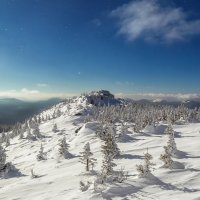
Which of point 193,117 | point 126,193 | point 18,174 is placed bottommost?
point 18,174

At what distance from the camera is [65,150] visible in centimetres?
9012

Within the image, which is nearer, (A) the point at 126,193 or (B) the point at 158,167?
(A) the point at 126,193

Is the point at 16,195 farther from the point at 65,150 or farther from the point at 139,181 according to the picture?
the point at 65,150

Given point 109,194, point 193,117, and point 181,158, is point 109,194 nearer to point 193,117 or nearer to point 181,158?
point 181,158

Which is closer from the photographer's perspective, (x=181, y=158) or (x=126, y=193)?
(x=126, y=193)

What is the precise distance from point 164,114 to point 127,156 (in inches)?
4101

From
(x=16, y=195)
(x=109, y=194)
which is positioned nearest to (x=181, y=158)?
(x=109, y=194)

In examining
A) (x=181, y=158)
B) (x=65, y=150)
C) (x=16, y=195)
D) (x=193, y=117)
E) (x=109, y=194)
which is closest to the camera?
(x=109, y=194)

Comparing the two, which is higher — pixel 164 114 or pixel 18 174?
pixel 164 114

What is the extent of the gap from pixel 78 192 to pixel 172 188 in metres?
12.5

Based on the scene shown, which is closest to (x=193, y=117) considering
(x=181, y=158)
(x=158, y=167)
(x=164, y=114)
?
→ (x=164, y=114)

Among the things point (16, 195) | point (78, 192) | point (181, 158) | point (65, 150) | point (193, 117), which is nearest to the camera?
point (78, 192)

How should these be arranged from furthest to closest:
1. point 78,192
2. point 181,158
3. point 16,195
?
point 181,158
point 16,195
point 78,192

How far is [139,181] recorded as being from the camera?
41.7 m
